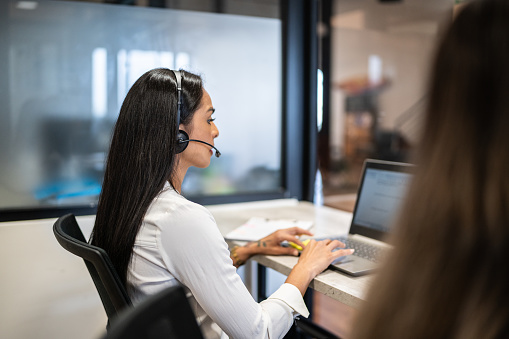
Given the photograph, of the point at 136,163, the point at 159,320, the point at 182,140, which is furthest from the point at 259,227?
the point at 159,320

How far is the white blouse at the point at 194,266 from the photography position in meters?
1.08

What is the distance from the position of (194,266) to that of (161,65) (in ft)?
4.39

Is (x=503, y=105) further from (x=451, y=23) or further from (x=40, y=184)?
(x=40, y=184)

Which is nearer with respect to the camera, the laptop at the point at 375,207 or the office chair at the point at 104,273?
the office chair at the point at 104,273

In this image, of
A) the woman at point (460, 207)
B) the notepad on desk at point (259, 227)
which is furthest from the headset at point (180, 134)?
the woman at point (460, 207)

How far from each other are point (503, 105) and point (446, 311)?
0.20m

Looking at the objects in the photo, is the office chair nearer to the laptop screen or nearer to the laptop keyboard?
the laptop keyboard

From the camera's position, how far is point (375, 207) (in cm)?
170

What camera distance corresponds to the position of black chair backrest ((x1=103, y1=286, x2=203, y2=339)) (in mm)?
540

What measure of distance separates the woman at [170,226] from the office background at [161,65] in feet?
2.39

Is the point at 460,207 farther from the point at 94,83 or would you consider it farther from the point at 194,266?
the point at 94,83

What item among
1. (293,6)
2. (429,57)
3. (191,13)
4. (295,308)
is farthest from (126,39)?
(429,57)

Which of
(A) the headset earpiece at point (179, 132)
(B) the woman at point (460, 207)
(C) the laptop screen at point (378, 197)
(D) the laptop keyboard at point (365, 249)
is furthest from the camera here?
(C) the laptop screen at point (378, 197)

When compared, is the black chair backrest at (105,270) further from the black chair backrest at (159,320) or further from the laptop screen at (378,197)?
the laptop screen at (378,197)
